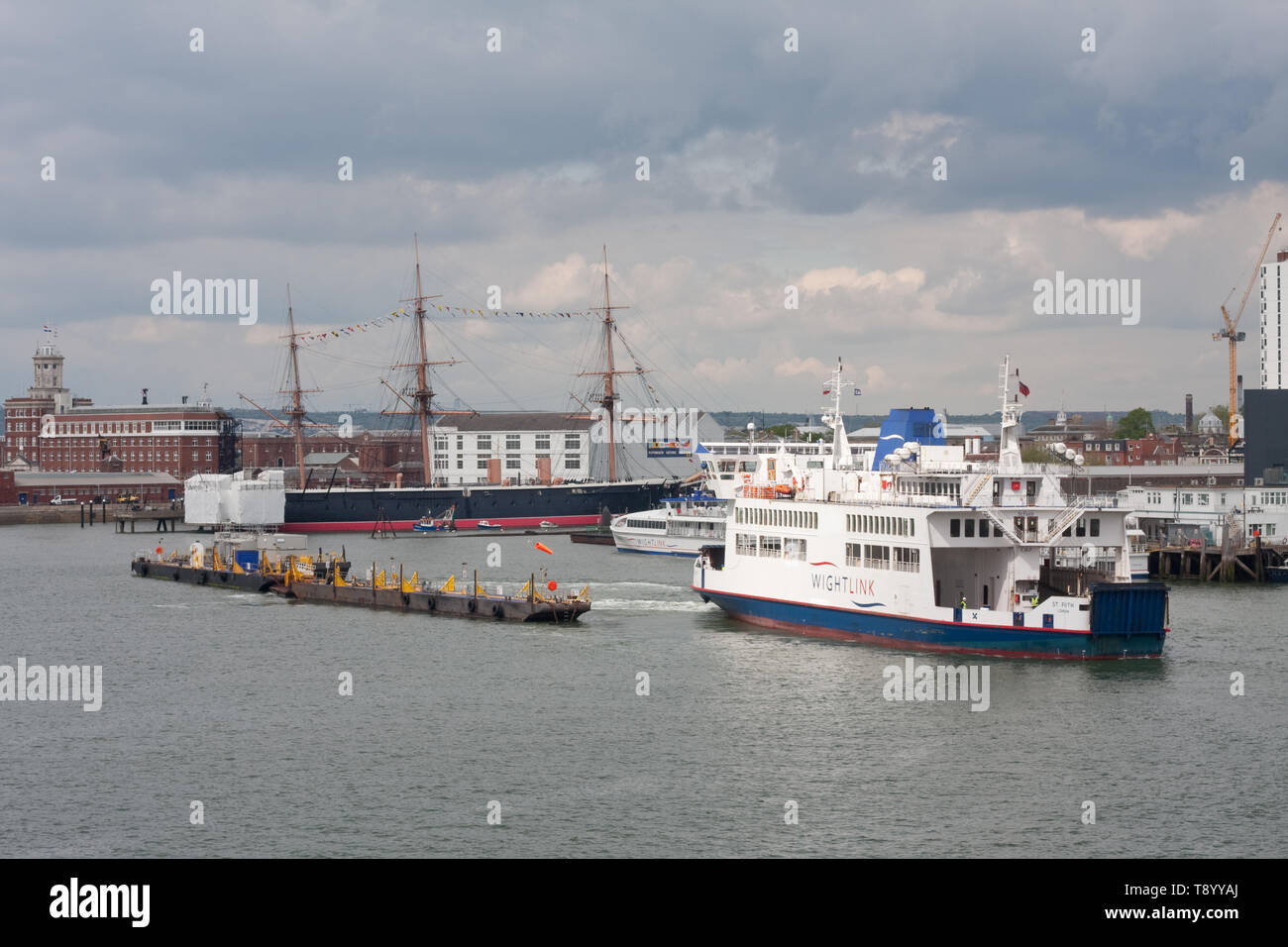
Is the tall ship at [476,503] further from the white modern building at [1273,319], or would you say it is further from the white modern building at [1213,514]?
the white modern building at [1273,319]

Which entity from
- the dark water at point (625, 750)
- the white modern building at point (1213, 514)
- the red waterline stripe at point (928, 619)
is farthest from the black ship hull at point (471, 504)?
the red waterline stripe at point (928, 619)

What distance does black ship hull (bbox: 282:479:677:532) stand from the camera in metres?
113

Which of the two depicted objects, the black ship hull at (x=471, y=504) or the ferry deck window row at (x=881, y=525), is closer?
the ferry deck window row at (x=881, y=525)

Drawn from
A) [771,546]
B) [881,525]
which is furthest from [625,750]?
[771,546]

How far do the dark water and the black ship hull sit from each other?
210 ft

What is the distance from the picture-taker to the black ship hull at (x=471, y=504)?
371 ft

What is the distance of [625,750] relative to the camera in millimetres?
29859

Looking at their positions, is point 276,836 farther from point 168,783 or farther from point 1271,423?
point 1271,423

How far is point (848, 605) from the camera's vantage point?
44156mm

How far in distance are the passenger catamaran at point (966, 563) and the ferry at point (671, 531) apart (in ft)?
122

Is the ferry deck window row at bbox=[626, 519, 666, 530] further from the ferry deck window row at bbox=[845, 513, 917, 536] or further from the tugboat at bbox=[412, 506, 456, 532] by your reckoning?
the ferry deck window row at bbox=[845, 513, 917, 536]

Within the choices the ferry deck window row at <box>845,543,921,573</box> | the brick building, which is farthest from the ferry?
the brick building

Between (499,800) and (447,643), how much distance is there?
20550mm
